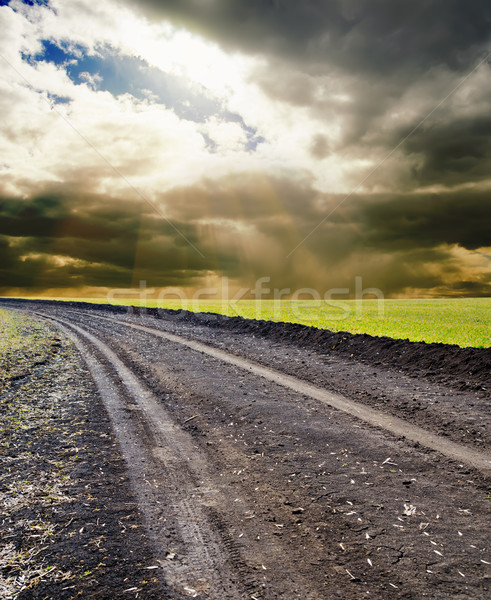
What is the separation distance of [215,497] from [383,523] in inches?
83.9

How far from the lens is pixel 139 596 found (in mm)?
3580

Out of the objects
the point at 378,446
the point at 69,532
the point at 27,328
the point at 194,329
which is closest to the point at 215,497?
the point at 69,532

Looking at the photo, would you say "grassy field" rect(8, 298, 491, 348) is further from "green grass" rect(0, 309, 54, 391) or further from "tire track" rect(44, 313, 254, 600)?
"green grass" rect(0, 309, 54, 391)

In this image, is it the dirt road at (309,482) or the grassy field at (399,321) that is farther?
the grassy field at (399,321)

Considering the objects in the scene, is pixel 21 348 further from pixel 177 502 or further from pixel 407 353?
pixel 407 353

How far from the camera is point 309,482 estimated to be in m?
5.78

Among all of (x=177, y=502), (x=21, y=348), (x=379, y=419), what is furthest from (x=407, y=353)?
(x=21, y=348)

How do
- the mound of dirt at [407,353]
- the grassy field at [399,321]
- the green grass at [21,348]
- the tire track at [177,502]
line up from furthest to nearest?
the grassy field at [399,321] → the green grass at [21,348] → the mound of dirt at [407,353] → the tire track at [177,502]

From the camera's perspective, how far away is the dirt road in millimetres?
3891

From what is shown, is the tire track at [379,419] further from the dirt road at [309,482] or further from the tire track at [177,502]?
the tire track at [177,502]

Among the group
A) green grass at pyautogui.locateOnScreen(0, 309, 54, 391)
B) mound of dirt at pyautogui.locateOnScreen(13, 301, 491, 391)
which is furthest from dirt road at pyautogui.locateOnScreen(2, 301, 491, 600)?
green grass at pyautogui.locateOnScreen(0, 309, 54, 391)

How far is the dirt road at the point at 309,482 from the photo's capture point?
389cm

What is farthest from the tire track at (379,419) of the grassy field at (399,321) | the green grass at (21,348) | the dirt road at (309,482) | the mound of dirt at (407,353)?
the grassy field at (399,321)

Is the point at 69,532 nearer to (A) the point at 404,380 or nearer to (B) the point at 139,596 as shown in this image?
(B) the point at 139,596
